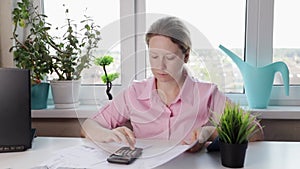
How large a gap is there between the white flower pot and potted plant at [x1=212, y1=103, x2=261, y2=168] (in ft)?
2.50

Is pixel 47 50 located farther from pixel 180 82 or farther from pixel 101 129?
pixel 180 82

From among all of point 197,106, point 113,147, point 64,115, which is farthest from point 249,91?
point 64,115

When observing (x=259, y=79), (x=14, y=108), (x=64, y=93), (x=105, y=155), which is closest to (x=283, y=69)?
(x=259, y=79)

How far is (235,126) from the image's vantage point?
92 cm

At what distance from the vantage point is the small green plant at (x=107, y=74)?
1088 millimetres

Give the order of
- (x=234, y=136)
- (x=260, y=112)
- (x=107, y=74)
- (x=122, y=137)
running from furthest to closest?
1. (x=260, y=112)
2. (x=107, y=74)
3. (x=122, y=137)
4. (x=234, y=136)

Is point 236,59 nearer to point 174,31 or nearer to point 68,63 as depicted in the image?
point 174,31

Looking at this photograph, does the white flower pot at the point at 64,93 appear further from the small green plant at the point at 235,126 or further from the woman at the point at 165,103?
the small green plant at the point at 235,126

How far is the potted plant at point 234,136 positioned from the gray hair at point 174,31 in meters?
0.24

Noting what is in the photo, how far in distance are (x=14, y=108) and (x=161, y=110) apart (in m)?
0.49

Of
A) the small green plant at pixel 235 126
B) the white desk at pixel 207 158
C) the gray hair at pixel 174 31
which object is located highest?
the gray hair at pixel 174 31

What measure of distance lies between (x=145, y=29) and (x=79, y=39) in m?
0.60

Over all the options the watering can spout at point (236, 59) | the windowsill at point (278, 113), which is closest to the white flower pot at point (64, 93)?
the watering can spout at point (236, 59)

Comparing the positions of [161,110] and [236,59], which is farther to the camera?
[236,59]
